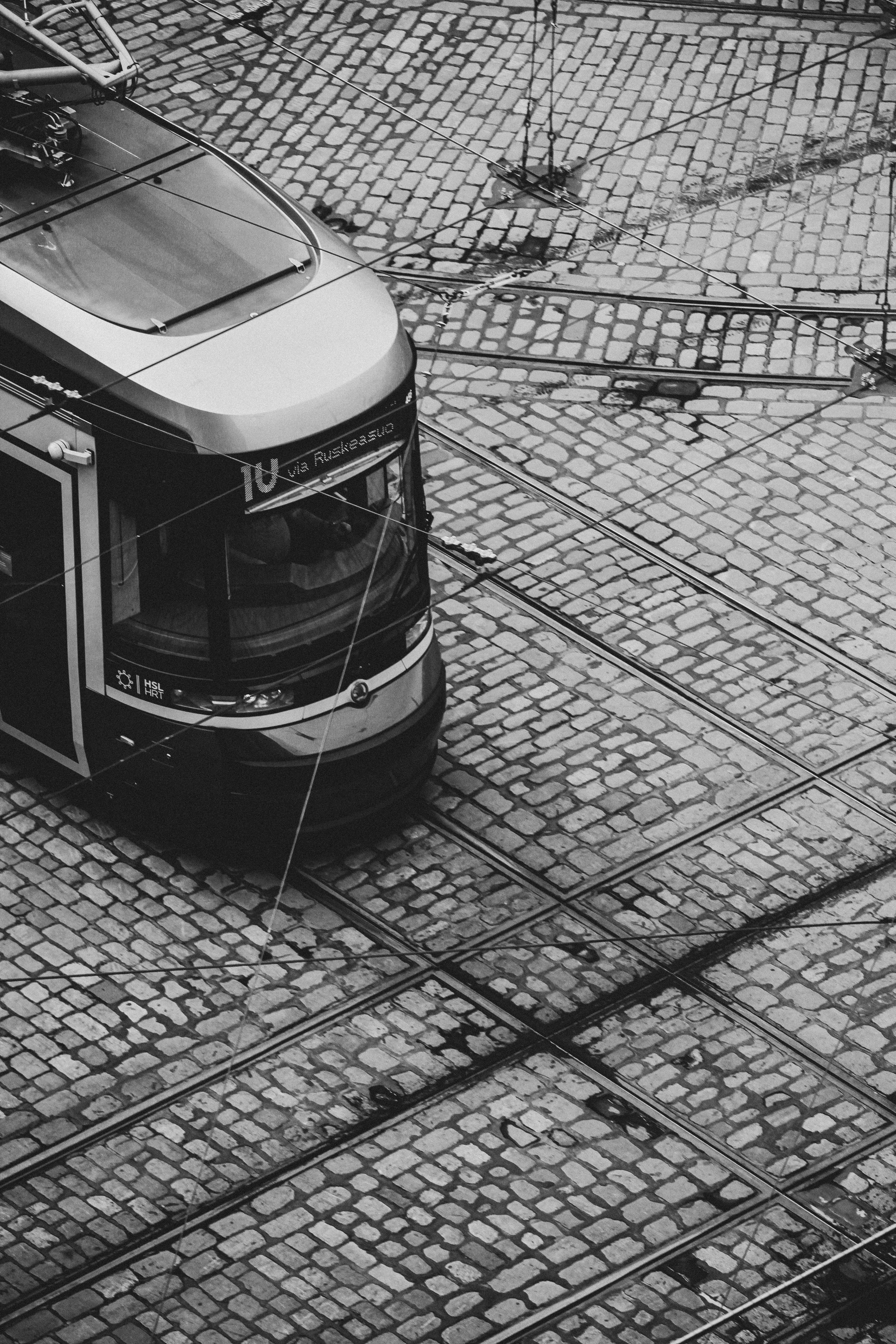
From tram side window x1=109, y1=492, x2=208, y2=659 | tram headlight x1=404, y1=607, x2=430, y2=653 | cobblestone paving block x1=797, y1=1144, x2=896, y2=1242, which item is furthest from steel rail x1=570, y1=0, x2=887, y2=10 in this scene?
cobblestone paving block x1=797, y1=1144, x2=896, y2=1242

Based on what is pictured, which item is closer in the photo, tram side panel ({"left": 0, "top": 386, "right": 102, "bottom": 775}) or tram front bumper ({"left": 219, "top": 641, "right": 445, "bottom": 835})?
tram side panel ({"left": 0, "top": 386, "right": 102, "bottom": 775})

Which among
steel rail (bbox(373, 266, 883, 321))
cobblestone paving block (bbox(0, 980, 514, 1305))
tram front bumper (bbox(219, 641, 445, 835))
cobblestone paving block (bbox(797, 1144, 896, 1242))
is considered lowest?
cobblestone paving block (bbox(797, 1144, 896, 1242))

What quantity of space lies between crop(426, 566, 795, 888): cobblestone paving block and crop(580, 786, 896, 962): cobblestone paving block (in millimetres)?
174

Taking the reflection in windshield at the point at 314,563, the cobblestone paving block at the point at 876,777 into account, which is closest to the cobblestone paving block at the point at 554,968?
the cobblestone paving block at the point at 876,777

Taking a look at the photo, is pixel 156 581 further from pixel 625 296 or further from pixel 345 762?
pixel 625 296

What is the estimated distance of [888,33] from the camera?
16406 mm

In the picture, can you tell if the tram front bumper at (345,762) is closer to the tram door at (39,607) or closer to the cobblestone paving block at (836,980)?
the tram door at (39,607)

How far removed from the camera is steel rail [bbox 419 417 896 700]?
37.9 ft

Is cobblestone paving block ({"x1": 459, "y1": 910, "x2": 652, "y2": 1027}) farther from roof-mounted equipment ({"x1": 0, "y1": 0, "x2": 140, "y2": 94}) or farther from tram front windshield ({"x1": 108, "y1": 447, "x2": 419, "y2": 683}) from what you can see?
roof-mounted equipment ({"x1": 0, "y1": 0, "x2": 140, "y2": 94})

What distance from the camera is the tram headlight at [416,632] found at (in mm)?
10117

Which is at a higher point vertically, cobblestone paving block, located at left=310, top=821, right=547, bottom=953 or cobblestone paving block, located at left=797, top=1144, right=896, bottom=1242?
cobblestone paving block, located at left=310, top=821, right=547, bottom=953

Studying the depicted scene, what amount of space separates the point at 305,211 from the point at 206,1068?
169 inches

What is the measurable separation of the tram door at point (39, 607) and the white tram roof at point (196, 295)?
643 millimetres

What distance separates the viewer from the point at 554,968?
994 cm
